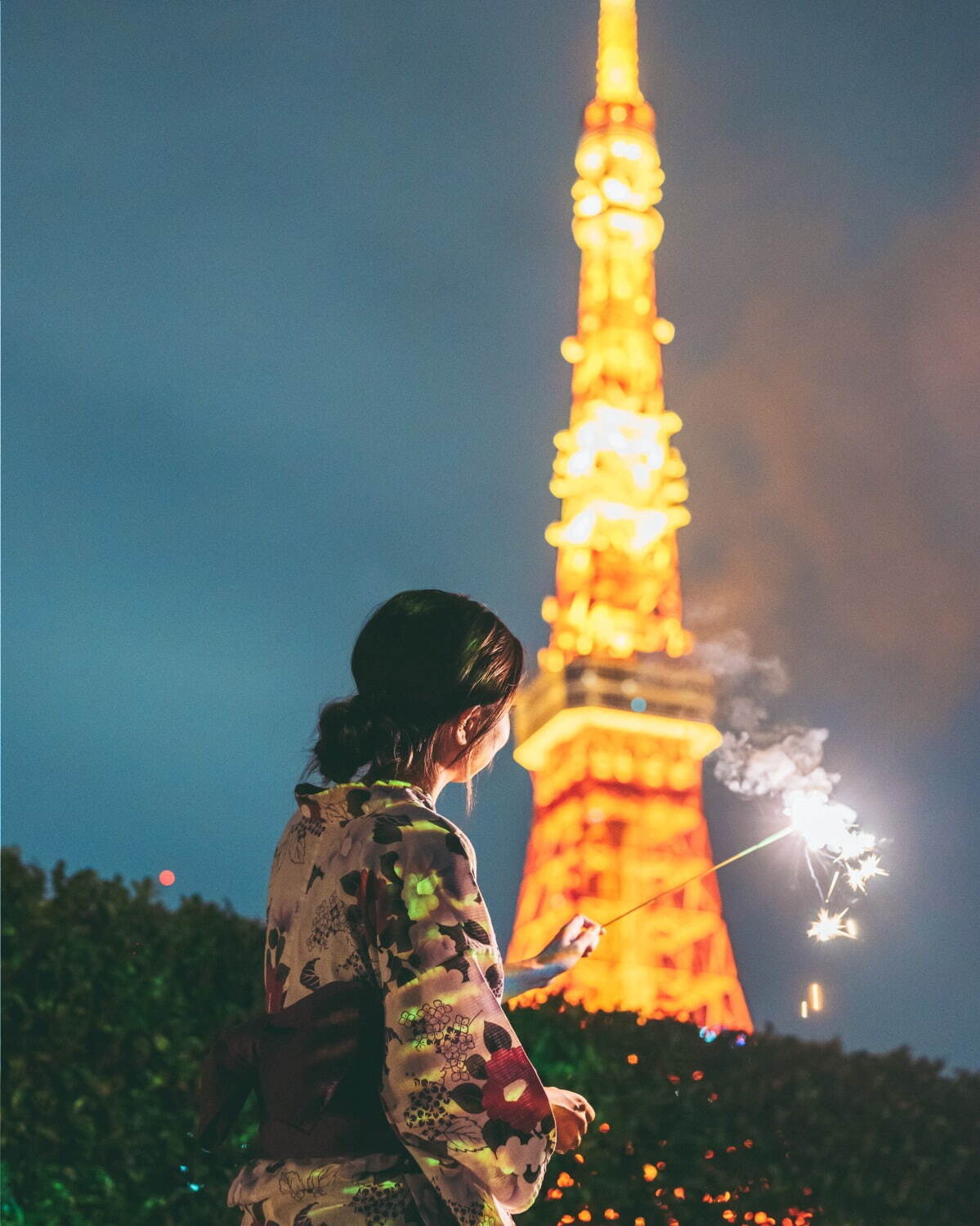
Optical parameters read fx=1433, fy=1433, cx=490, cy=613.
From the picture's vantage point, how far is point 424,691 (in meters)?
2.37

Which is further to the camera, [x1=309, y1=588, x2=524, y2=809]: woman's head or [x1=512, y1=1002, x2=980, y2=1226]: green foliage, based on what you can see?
[x1=512, y1=1002, x2=980, y2=1226]: green foliage

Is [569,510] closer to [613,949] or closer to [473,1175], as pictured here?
[613,949]

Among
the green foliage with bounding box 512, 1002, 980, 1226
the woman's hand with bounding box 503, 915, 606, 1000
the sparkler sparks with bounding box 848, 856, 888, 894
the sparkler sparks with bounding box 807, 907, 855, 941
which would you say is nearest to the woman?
the woman's hand with bounding box 503, 915, 606, 1000

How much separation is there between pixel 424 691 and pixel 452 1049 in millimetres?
593

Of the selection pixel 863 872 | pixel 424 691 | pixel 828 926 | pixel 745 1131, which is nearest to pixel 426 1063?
pixel 424 691

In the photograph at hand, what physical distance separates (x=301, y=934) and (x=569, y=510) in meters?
43.4

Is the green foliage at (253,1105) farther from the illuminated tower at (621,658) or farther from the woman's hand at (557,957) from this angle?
the illuminated tower at (621,658)

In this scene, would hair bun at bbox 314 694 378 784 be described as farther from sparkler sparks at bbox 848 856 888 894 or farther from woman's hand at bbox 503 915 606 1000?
sparkler sparks at bbox 848 856 888 894

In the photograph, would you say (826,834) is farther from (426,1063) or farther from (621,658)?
(621,658)

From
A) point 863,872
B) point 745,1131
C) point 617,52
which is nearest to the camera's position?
point 863,872

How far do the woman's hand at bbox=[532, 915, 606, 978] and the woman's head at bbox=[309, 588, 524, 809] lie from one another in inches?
17.9

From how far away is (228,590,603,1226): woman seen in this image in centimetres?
204

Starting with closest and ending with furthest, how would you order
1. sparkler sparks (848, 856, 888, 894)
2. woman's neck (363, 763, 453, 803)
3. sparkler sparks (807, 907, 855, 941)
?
woman's neck (363, 763, 453, 803), sparkler sparks (848, 856, 888, 894), sparkler sparks (807, 907, 855, 941)

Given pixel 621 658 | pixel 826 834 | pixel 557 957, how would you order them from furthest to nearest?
1. pixel 621 658
2. pixel 826 834
3. pixel 557 957
